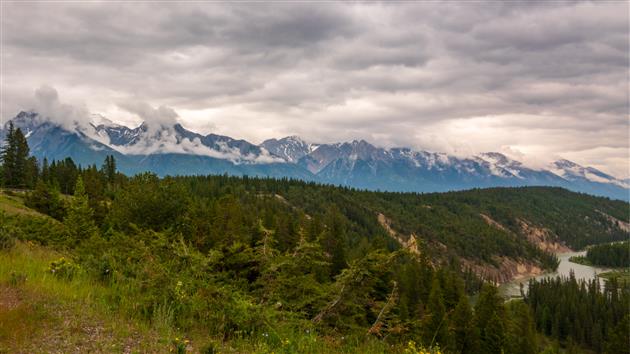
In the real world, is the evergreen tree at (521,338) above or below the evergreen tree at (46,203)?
below

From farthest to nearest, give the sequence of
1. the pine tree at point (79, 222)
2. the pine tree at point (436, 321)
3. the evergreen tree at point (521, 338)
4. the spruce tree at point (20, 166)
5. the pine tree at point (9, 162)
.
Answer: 1. the spruce tree at point (20, 166)
2. the pine tree at point (9, 162)
3. the evergreen tree at point (521, 338)
4. the pine tree at point (436, 321)
5. the pine tree at point (79, 222)

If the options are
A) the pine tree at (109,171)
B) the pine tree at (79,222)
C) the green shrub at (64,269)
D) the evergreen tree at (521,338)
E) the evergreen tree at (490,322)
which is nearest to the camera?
the green shrub at (64,269)

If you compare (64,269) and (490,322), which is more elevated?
(64,269)

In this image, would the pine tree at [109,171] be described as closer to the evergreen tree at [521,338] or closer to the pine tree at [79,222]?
the pine tree at [79,222]

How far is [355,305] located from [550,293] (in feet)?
479

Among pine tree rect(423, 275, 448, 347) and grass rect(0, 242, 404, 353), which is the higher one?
grass rect(0, 242, 404, 353)

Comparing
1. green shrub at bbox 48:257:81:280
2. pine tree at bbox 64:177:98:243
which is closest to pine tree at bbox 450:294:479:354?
pine tree at bbox 64:177:98:243

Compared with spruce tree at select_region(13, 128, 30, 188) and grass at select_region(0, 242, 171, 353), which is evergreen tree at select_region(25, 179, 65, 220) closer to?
spruce tree at select_region(13, 128, 30, 188)

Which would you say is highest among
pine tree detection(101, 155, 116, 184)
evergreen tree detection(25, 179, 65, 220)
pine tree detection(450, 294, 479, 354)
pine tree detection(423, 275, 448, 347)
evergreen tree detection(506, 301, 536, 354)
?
Answer: pine tree detection(101, 155, 116, 184)

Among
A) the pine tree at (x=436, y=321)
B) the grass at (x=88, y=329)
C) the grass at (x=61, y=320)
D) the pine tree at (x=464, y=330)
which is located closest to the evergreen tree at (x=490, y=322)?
the pine tree at (x=464, y=330)

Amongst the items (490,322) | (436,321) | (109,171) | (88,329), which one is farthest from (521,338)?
(109,171)

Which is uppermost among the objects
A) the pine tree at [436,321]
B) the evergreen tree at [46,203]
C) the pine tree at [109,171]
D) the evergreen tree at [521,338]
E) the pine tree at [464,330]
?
the pine tree at [109,171]

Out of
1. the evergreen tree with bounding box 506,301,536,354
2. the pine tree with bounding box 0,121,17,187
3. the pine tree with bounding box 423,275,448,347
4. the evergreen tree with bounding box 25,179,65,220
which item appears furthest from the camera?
the pine tree with bounding box 0,121,17,187

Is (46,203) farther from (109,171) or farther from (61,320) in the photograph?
(109,171)
